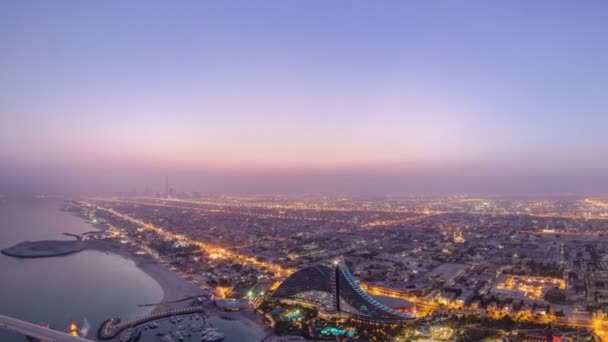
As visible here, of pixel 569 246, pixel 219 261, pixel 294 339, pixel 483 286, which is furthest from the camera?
pixel 569 246

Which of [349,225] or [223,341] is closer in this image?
[223,341]

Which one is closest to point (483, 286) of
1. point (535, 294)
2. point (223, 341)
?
point (535, 294)

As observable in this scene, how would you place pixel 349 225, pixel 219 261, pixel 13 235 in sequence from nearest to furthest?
pixel 219 261, pixel 13 235, pixel 349 225

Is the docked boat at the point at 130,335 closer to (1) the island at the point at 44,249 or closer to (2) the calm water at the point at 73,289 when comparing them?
(2) the calm water at the point at 73,289

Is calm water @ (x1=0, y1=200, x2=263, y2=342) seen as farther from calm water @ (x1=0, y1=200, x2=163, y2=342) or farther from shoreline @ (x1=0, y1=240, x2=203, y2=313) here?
shoreline @ (x1=0, y1=240, x2=203, y2=313)

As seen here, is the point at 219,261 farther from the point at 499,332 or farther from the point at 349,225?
the point at 349,225

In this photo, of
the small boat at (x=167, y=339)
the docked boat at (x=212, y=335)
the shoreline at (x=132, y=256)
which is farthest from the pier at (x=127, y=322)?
the docked boat at (x=212, y=335)

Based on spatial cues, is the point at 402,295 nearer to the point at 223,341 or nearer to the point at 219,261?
the point at 223,341

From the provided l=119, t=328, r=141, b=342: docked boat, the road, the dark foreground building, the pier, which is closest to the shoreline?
the pier

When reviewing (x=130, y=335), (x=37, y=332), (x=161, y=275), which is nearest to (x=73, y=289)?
(x=161, y=275)
